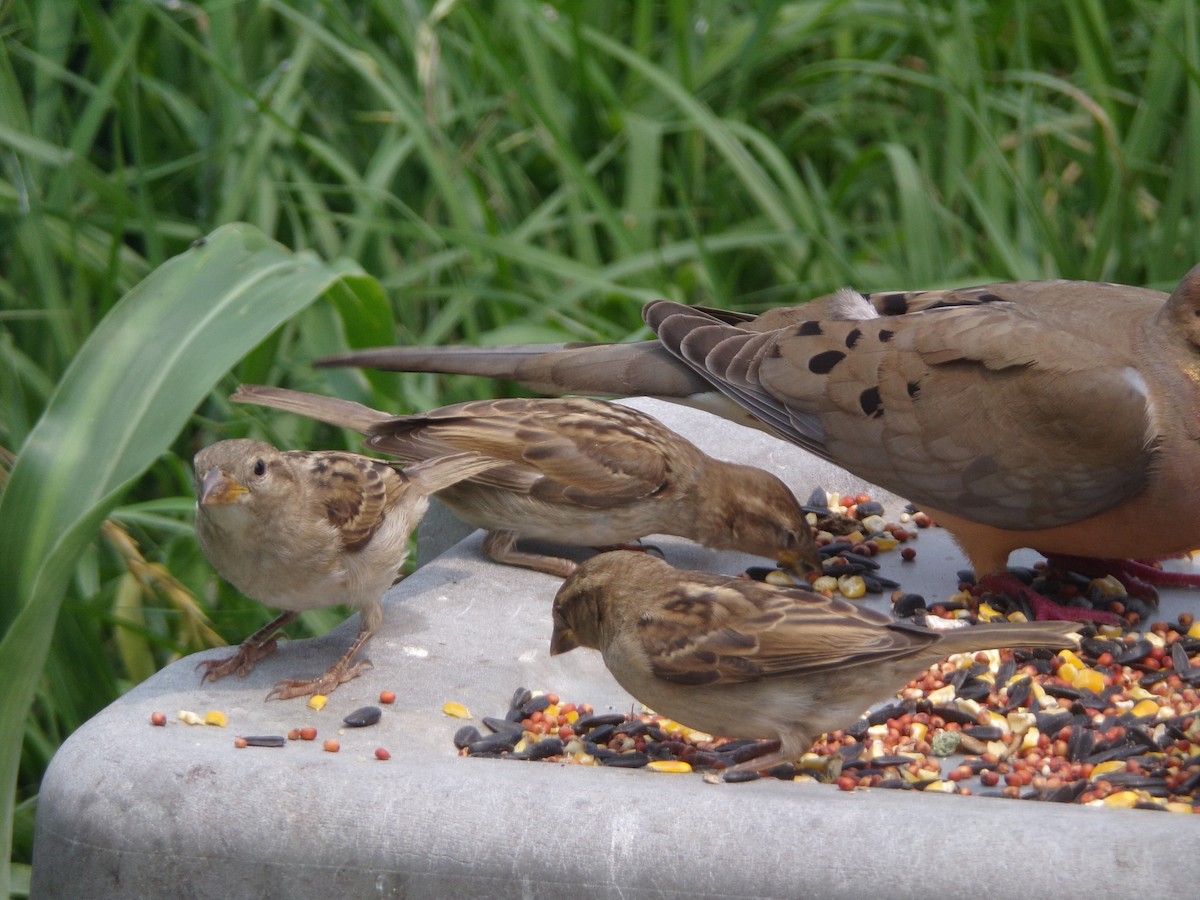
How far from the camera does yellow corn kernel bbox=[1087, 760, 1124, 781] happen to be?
282cm

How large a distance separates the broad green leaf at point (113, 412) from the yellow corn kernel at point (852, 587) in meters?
1.51

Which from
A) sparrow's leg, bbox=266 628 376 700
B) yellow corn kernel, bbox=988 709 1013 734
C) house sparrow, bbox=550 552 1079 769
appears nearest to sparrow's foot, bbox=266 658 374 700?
sparrow's leg, bbox=266 628 376 700

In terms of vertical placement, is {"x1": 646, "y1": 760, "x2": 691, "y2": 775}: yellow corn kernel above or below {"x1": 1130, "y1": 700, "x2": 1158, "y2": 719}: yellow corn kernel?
above

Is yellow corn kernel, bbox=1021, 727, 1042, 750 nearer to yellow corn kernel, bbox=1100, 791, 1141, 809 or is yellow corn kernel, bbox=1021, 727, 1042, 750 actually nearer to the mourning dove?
yellow corn kernel, bbox=1100, 791, 1141, 809

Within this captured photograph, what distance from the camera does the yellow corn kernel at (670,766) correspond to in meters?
2.87

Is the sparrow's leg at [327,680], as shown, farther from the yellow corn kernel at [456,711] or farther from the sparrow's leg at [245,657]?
the yellow corn kernel at [456,711]

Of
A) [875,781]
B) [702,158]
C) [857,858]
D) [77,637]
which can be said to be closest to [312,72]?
[702,158]

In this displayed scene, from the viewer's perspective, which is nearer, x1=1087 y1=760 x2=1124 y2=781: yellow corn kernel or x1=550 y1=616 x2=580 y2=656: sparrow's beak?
x1=1087 y1=760 x2=1124 y2=781: yellow corn kernel

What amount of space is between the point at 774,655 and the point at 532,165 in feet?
12.4

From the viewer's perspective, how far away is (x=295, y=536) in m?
3.30

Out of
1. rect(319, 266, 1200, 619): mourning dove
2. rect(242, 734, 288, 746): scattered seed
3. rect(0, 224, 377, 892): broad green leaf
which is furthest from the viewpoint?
rect(319, 266, 1200, 619): mourning dove

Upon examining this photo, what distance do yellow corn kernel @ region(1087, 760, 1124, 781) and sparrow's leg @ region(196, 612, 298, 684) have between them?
5.64 feet

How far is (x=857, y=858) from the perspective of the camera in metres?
2.13

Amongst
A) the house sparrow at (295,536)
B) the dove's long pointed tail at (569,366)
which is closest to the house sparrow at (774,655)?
the house sparrow at (295,536)
